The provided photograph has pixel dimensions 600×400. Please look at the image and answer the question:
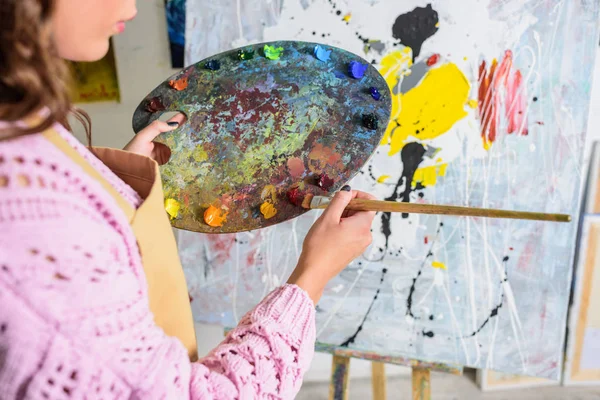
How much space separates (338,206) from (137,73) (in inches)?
36.9

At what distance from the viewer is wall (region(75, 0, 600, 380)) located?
1.30 meters

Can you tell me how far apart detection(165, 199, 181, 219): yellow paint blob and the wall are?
639 mm

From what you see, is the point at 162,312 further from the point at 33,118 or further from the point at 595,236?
the point at 595,236

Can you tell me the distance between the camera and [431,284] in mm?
1096

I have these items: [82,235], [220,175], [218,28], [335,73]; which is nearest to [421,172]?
[335,73]

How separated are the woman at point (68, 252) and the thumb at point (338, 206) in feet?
0.88

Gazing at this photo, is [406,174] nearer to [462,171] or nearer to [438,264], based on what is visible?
[462,171]

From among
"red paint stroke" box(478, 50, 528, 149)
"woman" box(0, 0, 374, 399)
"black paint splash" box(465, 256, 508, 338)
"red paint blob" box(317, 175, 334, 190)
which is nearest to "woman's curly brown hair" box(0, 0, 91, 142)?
"woman" box(0, 0, 374, 399)

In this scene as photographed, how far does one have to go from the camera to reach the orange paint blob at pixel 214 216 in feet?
2.82

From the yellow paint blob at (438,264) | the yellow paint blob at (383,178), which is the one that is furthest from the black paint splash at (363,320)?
the yellow paint blob at (383,178)

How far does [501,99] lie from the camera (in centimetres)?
98

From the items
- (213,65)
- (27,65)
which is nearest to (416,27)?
(213,65)

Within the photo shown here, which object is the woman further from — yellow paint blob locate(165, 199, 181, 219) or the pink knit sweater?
yellow paint blob locate(165, 199, 181, 219)

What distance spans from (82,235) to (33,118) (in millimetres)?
129
